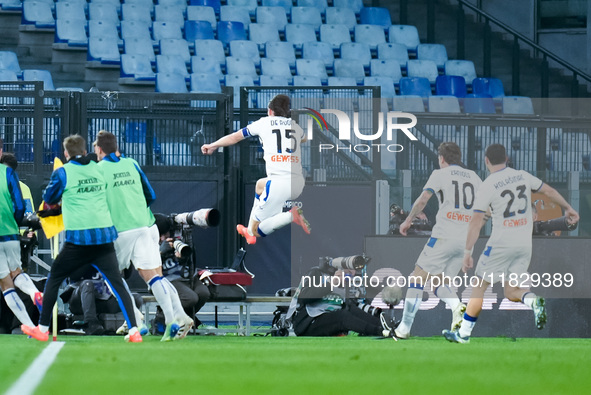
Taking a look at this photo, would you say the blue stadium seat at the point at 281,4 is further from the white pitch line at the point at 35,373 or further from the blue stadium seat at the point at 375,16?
the white pitch line at the point at 35,373

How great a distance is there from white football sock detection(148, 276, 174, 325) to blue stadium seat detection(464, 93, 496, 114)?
10.9 metres

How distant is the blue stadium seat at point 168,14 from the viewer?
2194 centimetres

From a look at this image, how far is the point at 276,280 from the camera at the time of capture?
15203 mm

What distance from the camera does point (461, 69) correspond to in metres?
23.1

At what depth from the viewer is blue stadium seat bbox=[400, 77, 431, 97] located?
21506 millimetres

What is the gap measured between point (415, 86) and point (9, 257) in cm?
1149

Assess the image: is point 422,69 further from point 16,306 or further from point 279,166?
point 16,306

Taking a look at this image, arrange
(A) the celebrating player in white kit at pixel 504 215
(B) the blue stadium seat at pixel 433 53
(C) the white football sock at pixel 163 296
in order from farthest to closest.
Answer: (B) the blue stadium seat at pixel 433 53, (A) the celebrating player in white kit at pixel 504 215, (C) the white football sock at pixel 163 296

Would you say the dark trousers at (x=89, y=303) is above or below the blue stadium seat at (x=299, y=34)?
below

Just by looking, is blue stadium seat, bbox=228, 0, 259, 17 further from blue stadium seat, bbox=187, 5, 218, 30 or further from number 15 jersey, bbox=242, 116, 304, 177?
number 15 jersey, bbox=242, 116, 304, 177

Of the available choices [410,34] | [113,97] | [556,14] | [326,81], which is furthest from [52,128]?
[556,14]

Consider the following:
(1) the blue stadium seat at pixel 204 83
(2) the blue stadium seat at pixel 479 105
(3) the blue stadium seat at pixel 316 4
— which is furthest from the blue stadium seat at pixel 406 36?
(1) the blue stadium seat at pixel 204 83

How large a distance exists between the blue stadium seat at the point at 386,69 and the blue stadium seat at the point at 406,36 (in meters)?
Answer: 1.14

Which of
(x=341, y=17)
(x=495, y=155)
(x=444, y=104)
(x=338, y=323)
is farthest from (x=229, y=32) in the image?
(x=495, y=155)
